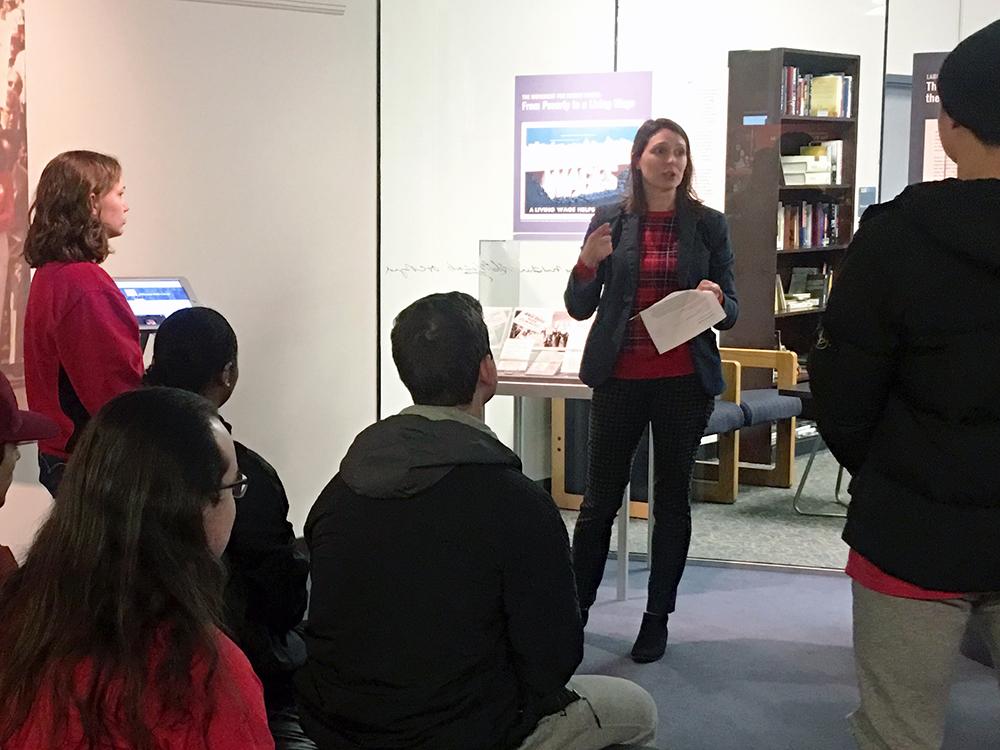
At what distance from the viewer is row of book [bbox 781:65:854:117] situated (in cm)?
441

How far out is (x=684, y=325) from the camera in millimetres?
3174

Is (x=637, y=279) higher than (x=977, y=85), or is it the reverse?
(x=977, y=85)

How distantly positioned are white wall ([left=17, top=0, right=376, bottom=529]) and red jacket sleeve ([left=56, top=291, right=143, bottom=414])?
3.63 ft

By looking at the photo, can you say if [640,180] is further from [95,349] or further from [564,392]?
[95,349]

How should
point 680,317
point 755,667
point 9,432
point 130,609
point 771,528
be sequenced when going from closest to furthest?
point 130,609, point 9,432, point 680,317, point 755,667, point 771,528

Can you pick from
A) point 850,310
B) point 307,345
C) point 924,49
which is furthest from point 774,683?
point 924,49

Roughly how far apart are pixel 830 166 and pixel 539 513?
10.4 feet

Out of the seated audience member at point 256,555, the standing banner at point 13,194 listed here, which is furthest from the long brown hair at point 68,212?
the standing banner at point 13,194

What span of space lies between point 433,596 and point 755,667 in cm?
188

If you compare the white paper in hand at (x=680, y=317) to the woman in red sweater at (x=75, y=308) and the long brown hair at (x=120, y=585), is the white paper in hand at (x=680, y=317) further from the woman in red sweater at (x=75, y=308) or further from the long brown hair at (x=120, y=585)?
the long brown hair at (x=120, y=585)

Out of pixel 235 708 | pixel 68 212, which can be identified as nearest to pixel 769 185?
pixel 68 212

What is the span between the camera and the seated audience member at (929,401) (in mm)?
1601

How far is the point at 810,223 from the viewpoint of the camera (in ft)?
14.6

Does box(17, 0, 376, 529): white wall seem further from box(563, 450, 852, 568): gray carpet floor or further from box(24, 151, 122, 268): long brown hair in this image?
box(563, 450, 852, 568): gray carpet floor
